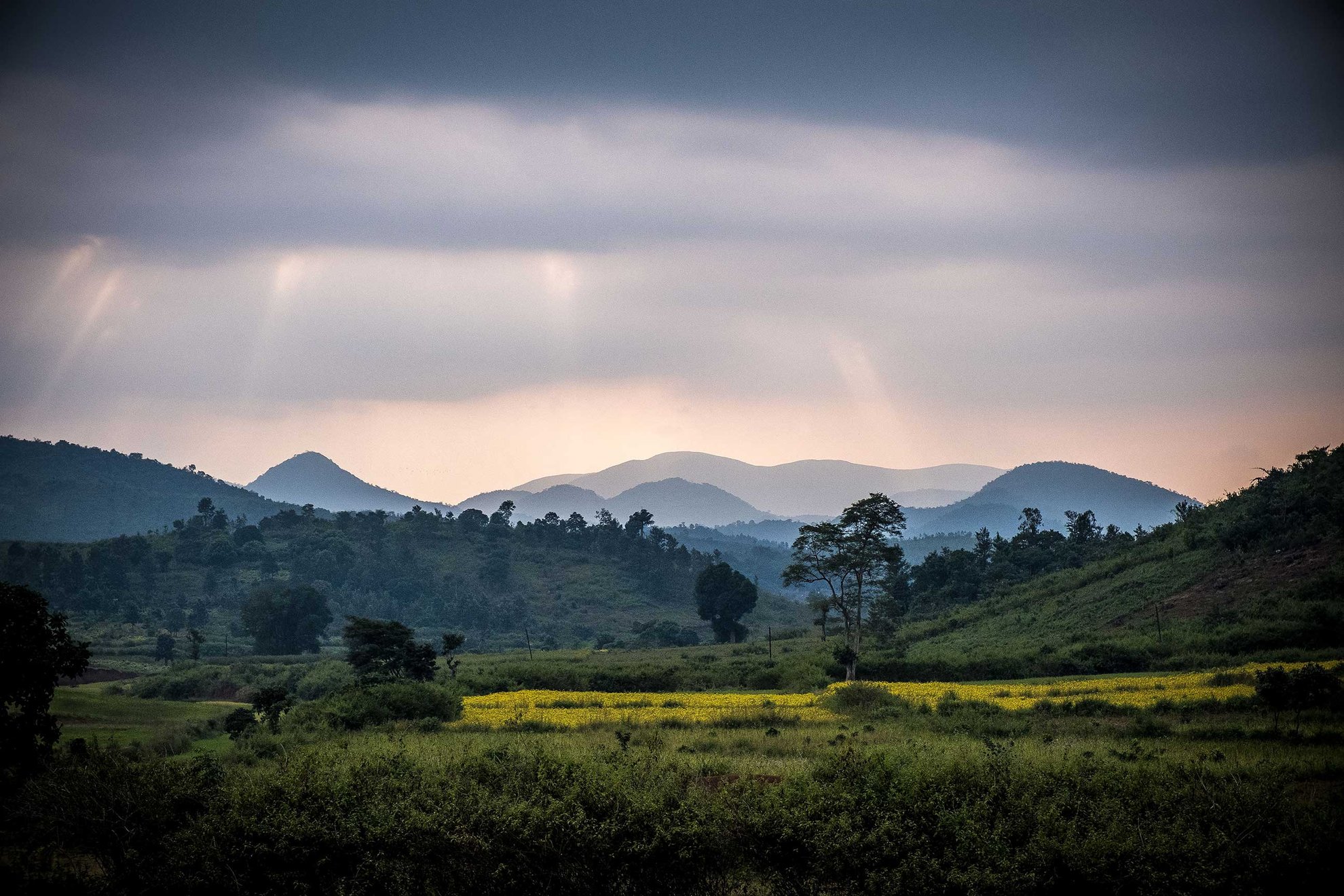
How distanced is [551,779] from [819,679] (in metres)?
30.7

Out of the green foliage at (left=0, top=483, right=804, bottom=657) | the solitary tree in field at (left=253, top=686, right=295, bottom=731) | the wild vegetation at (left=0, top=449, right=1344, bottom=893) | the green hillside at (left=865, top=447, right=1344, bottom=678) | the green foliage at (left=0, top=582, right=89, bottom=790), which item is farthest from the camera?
the green foliage at (left=0, top=483, right=804, bottom=657)

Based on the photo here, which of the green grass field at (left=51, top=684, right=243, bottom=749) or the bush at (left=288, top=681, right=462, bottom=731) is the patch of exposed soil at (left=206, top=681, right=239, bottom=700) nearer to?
the green grass field at (left=51, top=684, right=243, bottom=749)

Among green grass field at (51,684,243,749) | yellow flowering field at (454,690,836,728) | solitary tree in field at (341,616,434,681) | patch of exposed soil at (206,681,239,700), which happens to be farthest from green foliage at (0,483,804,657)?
yellow flowering field at (454,690,836,728)

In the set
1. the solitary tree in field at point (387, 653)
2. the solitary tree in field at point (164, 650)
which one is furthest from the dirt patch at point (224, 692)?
the solitary tree in field at point (387, 653)

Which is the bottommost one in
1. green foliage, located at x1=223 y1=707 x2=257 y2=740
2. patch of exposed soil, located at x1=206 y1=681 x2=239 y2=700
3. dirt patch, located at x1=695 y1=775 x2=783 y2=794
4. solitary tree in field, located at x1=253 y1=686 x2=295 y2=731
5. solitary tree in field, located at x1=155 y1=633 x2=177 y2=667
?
patch of exposed soil, located at x1=206 y1=681 x2=239 y2=700

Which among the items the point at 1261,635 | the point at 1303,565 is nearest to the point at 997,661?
the point at 1261,635

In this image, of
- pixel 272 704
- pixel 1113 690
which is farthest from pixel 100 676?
pixel 1113 690

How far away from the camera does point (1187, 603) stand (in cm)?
5259

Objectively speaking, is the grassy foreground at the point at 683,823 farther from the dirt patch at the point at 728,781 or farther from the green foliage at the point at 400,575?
the green foliage at the point at 400,575

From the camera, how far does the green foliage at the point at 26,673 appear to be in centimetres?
2248

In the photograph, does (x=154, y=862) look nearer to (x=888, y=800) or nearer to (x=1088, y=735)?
(x=888, y=800)

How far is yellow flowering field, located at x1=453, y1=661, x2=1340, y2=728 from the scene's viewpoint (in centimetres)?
3378

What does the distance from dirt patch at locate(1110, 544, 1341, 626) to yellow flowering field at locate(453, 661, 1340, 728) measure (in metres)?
13.0

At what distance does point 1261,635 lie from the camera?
137ft
